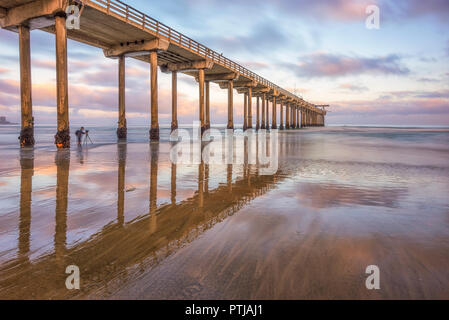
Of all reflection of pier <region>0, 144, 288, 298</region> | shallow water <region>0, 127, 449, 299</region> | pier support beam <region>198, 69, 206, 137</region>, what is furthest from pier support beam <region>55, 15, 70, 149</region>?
pier support beam <region>198, 69, 206, 137</region>

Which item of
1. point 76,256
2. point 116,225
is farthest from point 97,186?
point 76,256

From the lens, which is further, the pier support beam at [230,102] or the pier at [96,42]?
the pier support beam at [230,102]

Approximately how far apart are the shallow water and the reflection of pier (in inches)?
0.5

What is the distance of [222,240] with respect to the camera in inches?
129

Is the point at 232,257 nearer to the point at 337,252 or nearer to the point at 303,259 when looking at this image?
the point at 303,259

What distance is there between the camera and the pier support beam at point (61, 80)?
48.3 feet

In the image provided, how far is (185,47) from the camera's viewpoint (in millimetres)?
25328

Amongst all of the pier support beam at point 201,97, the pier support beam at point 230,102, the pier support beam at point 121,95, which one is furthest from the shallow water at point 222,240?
the pier support beam at point 230,102

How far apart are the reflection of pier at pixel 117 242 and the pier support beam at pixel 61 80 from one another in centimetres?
1074

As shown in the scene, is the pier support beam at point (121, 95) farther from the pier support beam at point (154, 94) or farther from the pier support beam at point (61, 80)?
the pier support beam at point (61, 80)

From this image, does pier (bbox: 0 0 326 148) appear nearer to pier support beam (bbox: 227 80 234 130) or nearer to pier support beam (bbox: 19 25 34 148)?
pier support beam (bbox: 19 25 34 148)

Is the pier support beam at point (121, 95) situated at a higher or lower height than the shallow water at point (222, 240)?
higher

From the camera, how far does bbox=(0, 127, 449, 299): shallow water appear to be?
2.31 m

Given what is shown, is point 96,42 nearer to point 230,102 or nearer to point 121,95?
point 121,95
